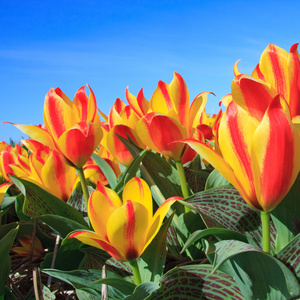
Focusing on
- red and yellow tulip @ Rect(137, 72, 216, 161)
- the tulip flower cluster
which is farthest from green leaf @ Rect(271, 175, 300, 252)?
red and yellow tulip @ Rect(137, 72, 216, 161)

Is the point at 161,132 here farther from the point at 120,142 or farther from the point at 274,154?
the point at 274,154

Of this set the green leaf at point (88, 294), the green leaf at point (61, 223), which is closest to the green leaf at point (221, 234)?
the green leaf at point (88, 294)

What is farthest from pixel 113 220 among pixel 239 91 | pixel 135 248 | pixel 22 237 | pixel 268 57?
pixel 22 237

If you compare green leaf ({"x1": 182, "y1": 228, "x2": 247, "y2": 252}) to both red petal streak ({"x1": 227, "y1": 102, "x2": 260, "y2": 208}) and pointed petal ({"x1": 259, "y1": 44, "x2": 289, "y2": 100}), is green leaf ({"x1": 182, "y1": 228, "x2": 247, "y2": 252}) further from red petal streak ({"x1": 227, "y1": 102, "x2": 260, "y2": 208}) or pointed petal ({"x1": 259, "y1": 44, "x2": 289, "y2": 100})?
pointed petal ({"x1": 259, "y1": 44, "x2": 289, "y2": 100})

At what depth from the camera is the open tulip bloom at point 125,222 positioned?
1.97ft

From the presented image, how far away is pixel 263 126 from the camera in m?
0.49

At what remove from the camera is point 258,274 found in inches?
21.3

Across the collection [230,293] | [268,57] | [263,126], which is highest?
[268,57]

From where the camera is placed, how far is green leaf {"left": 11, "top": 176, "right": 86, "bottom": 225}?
869 millimetres

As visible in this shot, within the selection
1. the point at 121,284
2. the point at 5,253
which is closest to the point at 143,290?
the point at 121,284

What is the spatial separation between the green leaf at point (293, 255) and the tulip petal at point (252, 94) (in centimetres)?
19

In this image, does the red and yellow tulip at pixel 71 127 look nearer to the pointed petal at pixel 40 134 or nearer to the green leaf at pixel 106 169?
the pointed petal at pixel 40 134

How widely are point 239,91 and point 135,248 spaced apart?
30 cm

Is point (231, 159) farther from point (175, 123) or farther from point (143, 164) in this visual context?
point (143, 164)
